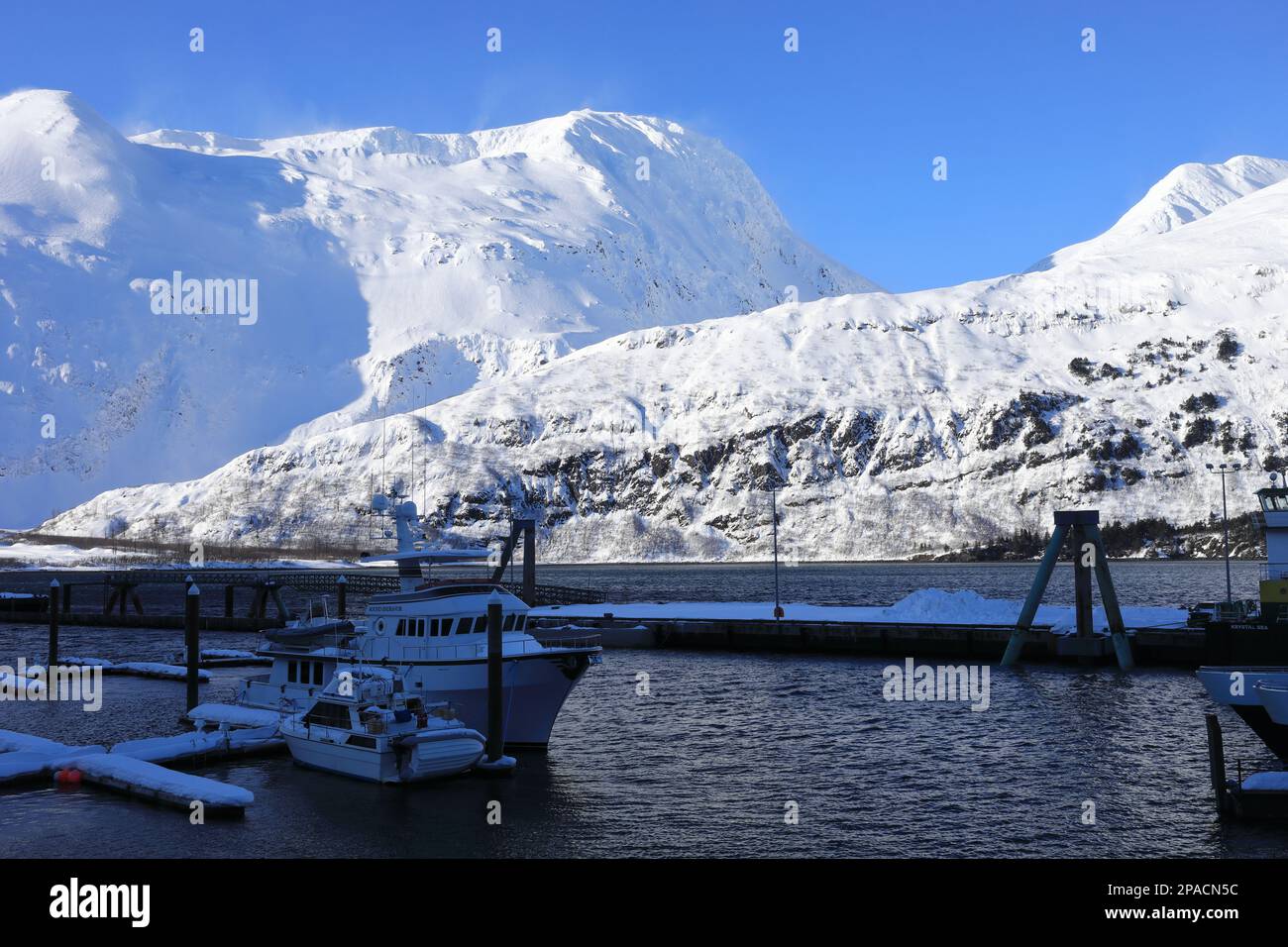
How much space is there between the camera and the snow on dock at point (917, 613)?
9462cm

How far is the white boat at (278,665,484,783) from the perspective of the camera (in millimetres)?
45625

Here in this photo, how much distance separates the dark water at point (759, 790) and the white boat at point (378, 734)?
0.75 m

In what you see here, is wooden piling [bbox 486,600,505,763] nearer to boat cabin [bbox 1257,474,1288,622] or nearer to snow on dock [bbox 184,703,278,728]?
snow on dock [bbox 184,703,278,728]

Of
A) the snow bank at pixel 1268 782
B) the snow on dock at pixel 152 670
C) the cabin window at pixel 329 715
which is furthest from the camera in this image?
the snow on dock at pixel 152 670

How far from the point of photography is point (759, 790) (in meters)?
45.0

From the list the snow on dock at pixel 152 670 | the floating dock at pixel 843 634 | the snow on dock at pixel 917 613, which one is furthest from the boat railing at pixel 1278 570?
the snow on dock at pixel 152 670

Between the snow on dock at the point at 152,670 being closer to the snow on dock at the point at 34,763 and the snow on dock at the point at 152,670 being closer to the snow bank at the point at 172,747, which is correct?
the snow bank at the point at 172,747

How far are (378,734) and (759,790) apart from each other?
14.2m

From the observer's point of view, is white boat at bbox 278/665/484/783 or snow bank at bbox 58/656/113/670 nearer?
white boat at bbox 278/665/484/783

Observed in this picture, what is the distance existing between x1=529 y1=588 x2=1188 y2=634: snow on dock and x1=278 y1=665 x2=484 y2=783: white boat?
52.9 metres

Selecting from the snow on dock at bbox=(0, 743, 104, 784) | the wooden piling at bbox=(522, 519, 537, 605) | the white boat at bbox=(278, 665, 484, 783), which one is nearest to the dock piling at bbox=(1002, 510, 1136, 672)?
the white boat at bbox=(278, 665, 484, 783)

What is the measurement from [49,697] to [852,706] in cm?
4704
